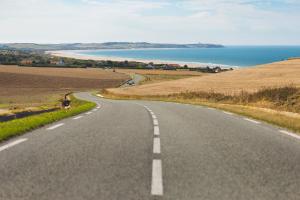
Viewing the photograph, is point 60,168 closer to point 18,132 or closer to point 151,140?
point 151,140

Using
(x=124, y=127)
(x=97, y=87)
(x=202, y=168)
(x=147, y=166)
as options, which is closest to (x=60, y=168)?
(x=147, y=166)

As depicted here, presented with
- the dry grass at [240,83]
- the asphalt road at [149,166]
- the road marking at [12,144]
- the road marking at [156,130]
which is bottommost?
the dry grass at [240,83]

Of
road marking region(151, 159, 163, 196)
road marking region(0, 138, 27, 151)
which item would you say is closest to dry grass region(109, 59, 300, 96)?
road marking region(0, 138, 27, 151)

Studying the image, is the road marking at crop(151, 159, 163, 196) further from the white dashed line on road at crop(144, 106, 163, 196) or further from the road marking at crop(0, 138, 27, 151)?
the road marking at crop(0, 138, 27, 151)

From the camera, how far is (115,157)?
818 centimetres

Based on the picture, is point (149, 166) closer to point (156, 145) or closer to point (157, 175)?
point (157, 175)

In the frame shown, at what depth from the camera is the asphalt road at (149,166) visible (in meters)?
Result: 5.81

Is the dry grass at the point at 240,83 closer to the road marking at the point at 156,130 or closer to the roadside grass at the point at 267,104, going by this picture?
the roadside grass at the point at 267,104

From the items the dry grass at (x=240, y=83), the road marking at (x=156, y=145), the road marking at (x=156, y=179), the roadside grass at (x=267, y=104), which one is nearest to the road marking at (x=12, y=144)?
Result: the road marking at (x=156, y=145)

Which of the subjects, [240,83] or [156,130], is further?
[240,83]

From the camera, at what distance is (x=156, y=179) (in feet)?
21.2

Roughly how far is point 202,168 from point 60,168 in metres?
2.42

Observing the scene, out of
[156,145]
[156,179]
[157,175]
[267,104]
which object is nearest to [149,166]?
[157,175]

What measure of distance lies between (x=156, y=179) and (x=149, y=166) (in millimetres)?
964
